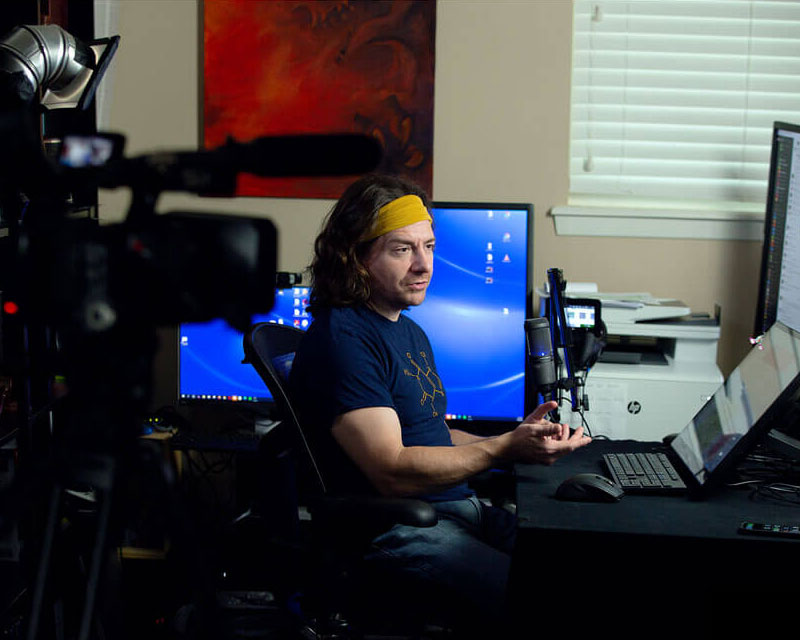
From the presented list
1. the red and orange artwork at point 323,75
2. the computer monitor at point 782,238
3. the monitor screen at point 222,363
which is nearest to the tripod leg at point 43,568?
the monitor screen at point 222,363

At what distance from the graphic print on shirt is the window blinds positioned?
1266mm

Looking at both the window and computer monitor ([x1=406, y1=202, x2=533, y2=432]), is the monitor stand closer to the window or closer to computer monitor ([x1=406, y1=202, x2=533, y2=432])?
computer monitor ([x1=406, y1=202, x2=533, y2=432])

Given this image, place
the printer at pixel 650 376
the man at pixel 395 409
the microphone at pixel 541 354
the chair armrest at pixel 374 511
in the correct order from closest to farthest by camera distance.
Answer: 1. the chair armrest at pixel 374 511
2. the man at pixel 395 409
3. the microphone at pixel 541 354
4. the printer at pixel 650 376

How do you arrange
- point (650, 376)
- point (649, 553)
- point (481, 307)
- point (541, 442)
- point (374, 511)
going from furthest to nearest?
point (481, 307) < point (650, 376) < point (541, 442) < point (374, 511) < point (649, 553)

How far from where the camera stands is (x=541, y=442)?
1.81 m

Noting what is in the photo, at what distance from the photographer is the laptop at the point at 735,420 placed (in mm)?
Result: 1736

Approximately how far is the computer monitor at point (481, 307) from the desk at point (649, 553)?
3.77 feet

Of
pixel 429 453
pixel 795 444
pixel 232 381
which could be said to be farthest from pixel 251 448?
pixel 795 444

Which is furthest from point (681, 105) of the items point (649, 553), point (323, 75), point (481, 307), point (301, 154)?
point (301, 154)

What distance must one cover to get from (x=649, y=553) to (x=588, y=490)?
21 cm

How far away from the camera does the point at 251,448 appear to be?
2.84 meters

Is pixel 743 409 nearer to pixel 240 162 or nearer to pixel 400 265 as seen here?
pixel 400 265

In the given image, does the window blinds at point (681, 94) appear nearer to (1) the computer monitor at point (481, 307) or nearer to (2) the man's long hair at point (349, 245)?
(1) the computer monitor at point (481, 307)

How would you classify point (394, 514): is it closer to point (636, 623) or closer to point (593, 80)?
point (636, 623)
